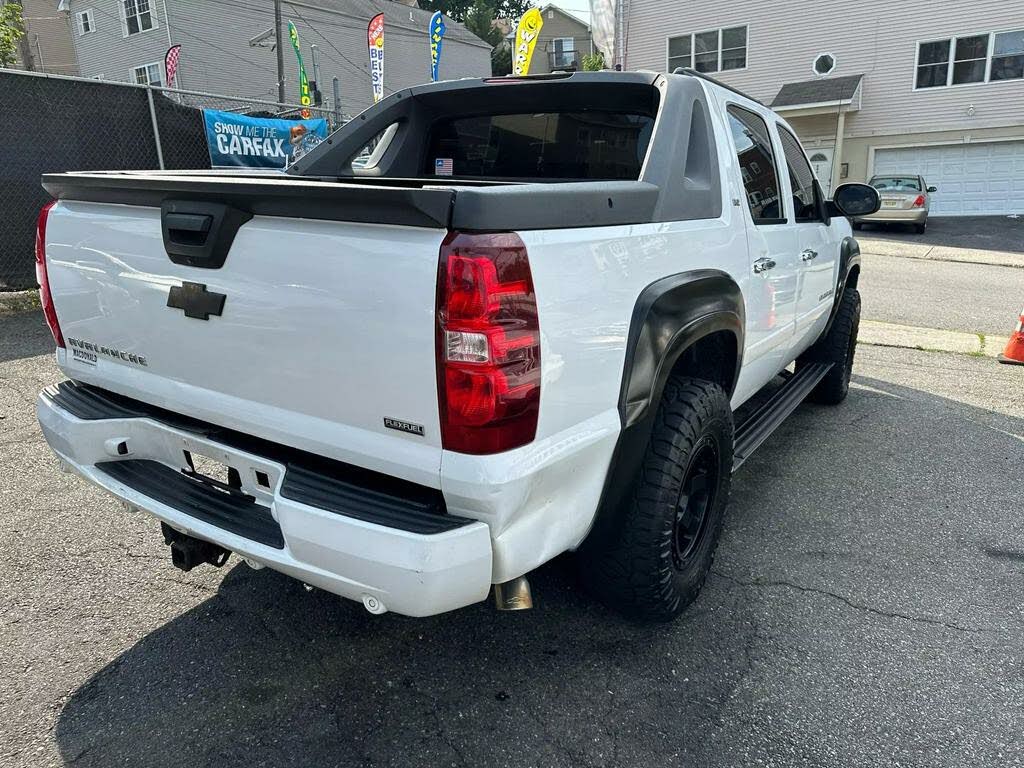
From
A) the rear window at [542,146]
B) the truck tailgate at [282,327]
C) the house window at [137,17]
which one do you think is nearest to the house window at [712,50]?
the house window at [137,17]

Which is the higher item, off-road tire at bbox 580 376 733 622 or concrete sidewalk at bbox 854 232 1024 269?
off-road tire at bbox 580 376 733 622

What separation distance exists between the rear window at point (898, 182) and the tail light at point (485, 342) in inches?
811

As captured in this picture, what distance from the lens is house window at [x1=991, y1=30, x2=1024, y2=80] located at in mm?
20969

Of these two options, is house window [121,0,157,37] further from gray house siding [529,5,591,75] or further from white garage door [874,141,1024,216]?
white garage door [874,141,1024,216]

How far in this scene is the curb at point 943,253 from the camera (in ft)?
47.9

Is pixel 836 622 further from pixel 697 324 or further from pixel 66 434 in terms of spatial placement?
pixel 66 434

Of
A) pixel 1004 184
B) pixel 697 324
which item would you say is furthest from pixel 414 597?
pixel 1004 184

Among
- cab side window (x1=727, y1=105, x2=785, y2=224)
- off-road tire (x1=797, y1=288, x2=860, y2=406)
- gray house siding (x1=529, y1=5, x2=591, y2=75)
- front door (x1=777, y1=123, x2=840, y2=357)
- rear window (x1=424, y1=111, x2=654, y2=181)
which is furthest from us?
gray house siding (x1=529, y1=5, x2=591, y2=75)

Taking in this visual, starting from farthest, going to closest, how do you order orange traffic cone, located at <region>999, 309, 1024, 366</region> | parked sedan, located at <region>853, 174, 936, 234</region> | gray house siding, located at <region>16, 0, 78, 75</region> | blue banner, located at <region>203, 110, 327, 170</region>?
gray house siding, located at <region>16, 0, 78, 75</region> → parked sedan, located at <region>853, 174, 936, 234</region> → blue banner, located at <region>203, 110, 327, 170</region> → orange traffic cone, located at <region>999, 309, 1024, 366</region>

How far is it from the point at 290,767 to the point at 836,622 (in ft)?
6.51

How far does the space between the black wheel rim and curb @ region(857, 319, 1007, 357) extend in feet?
17.8

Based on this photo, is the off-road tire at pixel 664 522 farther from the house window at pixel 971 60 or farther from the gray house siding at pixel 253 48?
the house window at pixel 971 60

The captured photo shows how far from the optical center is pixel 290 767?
6.79 ft

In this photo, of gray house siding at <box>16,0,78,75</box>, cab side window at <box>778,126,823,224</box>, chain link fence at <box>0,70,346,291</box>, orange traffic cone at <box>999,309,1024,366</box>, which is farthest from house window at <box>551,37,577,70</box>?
cab side window at <box>778,126,823,224</box>
